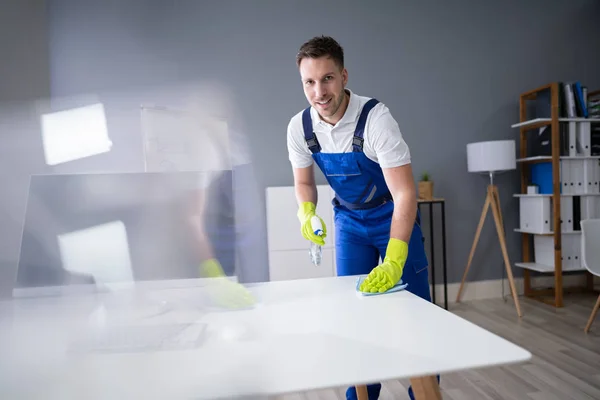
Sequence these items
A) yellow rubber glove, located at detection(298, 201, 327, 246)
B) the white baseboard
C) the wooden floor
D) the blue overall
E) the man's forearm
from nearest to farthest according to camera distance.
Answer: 1. the man's forearm
2. yellow rubber glove, located at detection(298, 201, 327, 246)
3. the blue overall
4. the wooden floor
5. the white baseboard

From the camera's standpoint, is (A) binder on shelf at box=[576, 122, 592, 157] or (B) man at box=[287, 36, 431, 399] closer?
(B) man at box=[287, 36, 431, 399]

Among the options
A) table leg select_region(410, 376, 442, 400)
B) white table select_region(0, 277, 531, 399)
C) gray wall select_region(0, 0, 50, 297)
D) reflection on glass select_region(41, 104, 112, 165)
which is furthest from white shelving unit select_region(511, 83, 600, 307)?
gray wall select_region(0, 0, 50, 297)

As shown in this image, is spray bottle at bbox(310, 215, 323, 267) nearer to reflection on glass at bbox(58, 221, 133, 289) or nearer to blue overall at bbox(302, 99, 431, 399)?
→ blue overall at bbox(302, 99, 431, 399)

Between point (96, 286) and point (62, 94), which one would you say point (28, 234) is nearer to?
point (96, 286)

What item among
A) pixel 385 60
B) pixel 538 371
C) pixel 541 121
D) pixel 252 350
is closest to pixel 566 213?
pixel 541 121

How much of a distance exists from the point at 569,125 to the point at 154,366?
3.98m

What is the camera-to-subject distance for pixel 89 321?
1.16 meters

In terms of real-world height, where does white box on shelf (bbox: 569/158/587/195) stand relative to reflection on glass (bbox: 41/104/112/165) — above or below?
below

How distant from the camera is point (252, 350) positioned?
3.04ft

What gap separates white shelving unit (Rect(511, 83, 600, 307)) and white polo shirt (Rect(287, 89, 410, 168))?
2.52m

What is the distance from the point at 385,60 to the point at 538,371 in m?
2.63

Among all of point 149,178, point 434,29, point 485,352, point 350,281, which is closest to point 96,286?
point 149,178

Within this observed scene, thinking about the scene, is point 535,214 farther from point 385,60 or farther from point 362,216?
point 362,216

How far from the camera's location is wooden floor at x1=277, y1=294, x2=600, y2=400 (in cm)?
226
